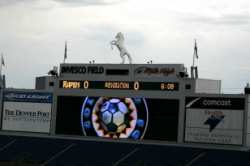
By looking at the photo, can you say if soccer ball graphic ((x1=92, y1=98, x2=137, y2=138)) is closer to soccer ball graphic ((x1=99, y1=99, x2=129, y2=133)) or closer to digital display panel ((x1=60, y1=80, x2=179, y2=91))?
soccer ball graphic ((x1=99, y1=99, x2=129, y2=133))

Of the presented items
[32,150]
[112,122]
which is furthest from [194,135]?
[32,150]

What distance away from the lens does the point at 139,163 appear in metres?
46.4

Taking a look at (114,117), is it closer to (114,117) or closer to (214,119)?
(114,117)

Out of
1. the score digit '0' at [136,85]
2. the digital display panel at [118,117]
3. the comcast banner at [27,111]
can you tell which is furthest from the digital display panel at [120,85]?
the comcast banner at [27,111]

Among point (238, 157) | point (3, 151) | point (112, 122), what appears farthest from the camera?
point (3, 151)

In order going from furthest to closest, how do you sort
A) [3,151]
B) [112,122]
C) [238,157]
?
1. [3,151]
2. [112,122]
3. [238,157]

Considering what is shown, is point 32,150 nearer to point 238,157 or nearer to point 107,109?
point 107,109

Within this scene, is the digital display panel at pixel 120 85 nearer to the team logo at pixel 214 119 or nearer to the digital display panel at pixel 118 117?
the digital display panel at pixel 118 117

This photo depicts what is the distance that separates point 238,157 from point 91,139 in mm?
8683

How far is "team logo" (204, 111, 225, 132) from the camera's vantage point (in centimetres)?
4441

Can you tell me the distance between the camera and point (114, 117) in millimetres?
46750

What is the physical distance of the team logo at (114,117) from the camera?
151 feet

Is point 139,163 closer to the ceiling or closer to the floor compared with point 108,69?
closer to the floor

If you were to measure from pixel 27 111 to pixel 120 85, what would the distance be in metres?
6.59
